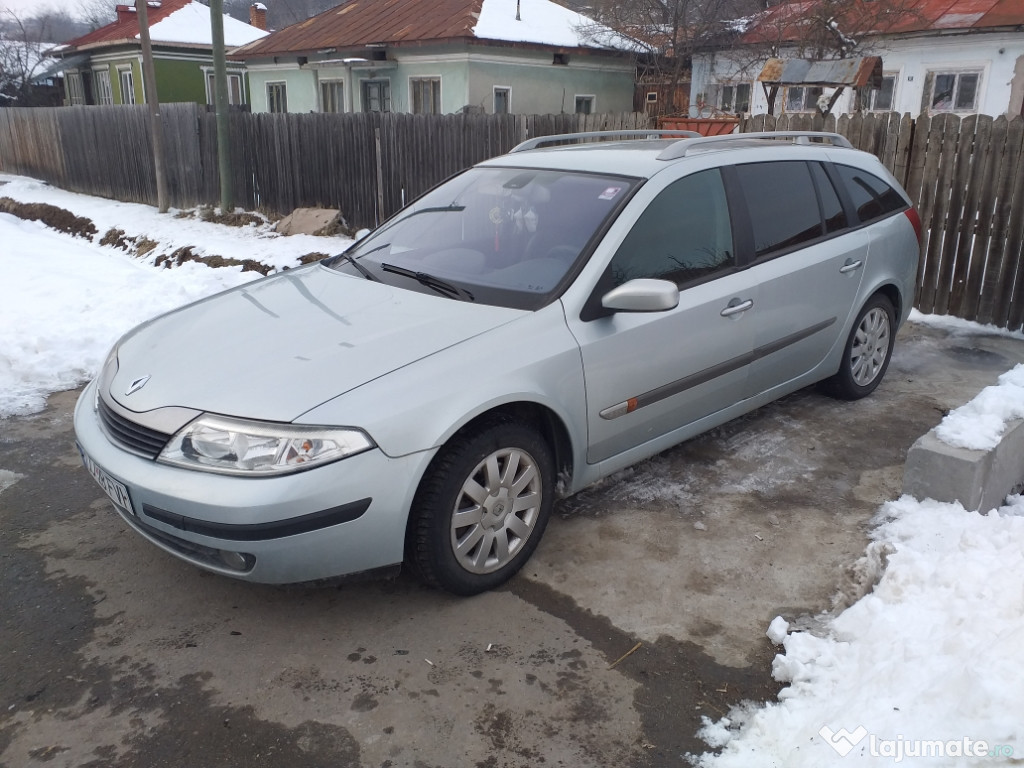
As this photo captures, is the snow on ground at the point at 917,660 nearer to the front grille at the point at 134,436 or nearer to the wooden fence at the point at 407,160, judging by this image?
the front grille at the point at 134,436

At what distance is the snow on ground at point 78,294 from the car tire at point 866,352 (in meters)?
5.13

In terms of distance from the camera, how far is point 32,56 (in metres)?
38.2

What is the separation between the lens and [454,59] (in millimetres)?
18578

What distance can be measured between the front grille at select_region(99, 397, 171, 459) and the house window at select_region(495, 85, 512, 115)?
1718 centimetres

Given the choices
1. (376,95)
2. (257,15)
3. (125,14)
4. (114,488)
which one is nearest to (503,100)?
(376,95)

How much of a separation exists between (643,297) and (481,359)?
753 millimetres

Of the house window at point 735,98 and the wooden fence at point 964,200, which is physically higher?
the house window at point 735,98

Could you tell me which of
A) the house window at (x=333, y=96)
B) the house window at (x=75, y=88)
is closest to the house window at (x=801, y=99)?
the house window at (x=333, y=96)

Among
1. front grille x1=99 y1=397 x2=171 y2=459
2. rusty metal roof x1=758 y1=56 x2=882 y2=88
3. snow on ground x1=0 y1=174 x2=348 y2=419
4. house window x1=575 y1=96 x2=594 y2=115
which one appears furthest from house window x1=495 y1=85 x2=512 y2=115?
front grille x1=99 y1=397 x2=171 y2=459

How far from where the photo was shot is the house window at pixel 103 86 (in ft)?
102

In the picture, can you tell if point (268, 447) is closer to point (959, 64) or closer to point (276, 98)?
point (959, 64)

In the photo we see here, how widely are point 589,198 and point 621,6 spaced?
68.0ft

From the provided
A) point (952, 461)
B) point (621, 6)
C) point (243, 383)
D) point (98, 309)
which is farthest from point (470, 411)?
point (621, 6)

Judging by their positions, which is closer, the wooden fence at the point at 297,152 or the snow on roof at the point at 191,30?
the wooden fence at the point at 297,152
